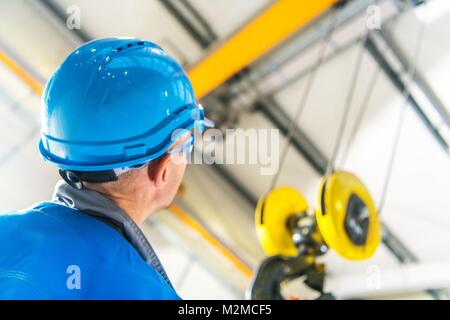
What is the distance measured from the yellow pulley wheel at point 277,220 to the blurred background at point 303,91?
1485 mm

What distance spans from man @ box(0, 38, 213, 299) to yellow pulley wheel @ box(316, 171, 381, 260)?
1.62 m

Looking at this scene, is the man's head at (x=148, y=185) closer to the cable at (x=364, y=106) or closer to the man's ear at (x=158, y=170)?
the man's ear at (x=158, y=170)

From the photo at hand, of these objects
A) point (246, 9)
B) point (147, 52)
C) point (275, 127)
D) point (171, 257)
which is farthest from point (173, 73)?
point (171, 257)

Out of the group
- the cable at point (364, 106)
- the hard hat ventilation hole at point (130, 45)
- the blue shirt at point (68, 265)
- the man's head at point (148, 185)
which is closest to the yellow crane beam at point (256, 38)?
the cable at point (364, 106)

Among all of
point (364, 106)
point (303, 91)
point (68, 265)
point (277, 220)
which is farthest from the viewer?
point (303, 91)

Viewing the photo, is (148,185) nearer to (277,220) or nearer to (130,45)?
(130,45)

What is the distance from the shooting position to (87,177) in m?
1.20

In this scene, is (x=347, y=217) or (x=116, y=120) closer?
(x=116, y=120)

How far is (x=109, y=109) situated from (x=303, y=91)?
13.1 ft

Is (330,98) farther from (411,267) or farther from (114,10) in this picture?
(114,10)

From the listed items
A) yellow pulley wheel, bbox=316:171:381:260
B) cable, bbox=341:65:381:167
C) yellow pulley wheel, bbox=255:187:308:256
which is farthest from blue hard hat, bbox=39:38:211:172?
cable, bbox=341:65:381:167

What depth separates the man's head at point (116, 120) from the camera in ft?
3.80

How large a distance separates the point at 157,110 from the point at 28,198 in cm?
457

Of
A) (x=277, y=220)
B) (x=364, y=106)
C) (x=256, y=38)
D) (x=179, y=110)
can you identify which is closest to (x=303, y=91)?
(x=364, y=106)
